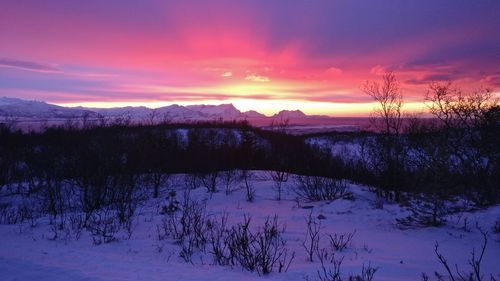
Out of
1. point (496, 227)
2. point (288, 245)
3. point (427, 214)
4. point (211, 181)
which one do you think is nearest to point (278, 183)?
point (211, 181)

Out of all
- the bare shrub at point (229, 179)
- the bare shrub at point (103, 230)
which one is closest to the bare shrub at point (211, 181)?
the bare shrub at point (229, 179)

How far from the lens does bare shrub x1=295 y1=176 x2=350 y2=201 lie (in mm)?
15180

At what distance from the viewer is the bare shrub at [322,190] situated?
598 inches

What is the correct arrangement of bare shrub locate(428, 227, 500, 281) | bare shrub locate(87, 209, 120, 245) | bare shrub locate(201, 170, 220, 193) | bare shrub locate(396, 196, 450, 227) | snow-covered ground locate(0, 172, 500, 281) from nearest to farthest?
bare shrub locate(428, 227, 500, 281), snow-covered ground locate(0, 172, 500, 281), bare shrub locate(87, 209, 120, 245), bare shrub locate(396, 196, 450, 227), bare shrub locate(201, 170, 220, 193)

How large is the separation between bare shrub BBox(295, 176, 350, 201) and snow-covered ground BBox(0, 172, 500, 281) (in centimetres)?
123

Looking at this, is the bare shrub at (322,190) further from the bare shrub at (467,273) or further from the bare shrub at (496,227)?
the bare shrub at (467,273)

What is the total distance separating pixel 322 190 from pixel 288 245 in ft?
23.3

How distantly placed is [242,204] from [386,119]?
691 centimetres

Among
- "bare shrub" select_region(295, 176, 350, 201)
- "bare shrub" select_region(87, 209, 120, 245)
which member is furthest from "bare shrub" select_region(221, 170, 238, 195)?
"bare shrub" select_region(87, 209, 120, 245)

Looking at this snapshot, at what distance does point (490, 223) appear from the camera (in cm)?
974

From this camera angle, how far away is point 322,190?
15.7 meters

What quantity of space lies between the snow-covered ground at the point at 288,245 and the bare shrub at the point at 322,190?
123 centimetres

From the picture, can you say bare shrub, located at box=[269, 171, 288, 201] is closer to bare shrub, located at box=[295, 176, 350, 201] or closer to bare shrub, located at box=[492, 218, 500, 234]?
bare shrub, located at box=[295, 176, 350, 201]

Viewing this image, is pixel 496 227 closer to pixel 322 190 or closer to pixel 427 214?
pixel 427 214
